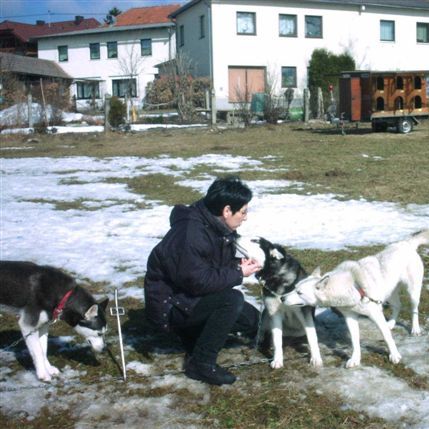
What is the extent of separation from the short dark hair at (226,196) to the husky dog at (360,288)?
0.68 metres

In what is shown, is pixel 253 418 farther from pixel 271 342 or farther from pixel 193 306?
pixel 271 342

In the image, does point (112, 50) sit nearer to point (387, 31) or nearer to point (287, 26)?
point (287, 26)

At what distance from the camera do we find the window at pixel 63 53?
48844mm

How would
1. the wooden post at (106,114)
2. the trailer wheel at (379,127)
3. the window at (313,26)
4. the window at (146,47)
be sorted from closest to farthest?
the trailer wheel at (379,127) < the wooden post at (106,114) < the window at (313,26) < the window at (146,47)

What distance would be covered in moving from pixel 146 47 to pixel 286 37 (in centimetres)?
1585

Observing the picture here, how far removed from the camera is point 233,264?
3854 millimetres

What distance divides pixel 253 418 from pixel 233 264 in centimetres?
101

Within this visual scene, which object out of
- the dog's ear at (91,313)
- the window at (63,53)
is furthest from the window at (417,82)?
the window at (63,53)

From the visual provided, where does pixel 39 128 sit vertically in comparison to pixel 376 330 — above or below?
above

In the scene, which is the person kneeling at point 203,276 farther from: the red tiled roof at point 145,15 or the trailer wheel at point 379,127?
the red tiled roof at point 145,15

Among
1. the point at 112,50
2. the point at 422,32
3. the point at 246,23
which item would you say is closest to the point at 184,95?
the point at 246,23

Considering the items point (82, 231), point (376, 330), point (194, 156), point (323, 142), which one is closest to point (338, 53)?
point (323, 142)

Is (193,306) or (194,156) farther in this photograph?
(194,156)

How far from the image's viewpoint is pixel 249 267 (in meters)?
3.73
